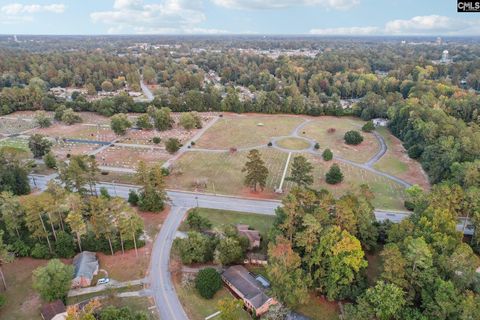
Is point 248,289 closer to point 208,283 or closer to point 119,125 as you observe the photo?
point 208,283

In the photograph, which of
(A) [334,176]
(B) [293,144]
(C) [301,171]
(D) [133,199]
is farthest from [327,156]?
(D) [133,199]

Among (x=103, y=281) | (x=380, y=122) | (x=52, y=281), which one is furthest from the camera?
(x=380, y=122)

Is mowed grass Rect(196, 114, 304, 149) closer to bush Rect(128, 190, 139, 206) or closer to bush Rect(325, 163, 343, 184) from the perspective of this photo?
bush Rect(325, 163, 343, 184)

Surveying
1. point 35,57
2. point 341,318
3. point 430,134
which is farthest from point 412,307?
point 35,57

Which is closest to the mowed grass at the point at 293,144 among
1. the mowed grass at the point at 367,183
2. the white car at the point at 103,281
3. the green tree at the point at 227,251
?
the mowed grass at the point at 367,183

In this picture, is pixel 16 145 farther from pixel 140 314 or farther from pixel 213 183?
pixel 140 314

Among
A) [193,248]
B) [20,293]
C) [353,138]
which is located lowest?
[20,293]

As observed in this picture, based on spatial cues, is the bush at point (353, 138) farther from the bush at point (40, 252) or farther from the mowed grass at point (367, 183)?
the bush at point (40, 252)
